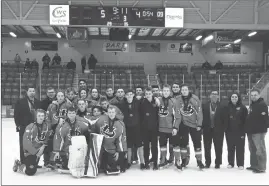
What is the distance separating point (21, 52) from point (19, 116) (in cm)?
1514

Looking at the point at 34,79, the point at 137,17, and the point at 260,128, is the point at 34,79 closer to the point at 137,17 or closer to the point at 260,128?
the point at 137,17

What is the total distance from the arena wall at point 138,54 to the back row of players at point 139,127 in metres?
14.3

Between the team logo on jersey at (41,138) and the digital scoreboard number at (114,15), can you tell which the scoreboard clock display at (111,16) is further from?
the team logo on jersey at (41,138)

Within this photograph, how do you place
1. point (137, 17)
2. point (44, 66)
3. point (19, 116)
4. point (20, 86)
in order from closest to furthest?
point (19, 116) → point (137, 17) → point (20, 86) → point (44, 66)

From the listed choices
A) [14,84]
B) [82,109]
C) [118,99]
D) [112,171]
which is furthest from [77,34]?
[112,171]

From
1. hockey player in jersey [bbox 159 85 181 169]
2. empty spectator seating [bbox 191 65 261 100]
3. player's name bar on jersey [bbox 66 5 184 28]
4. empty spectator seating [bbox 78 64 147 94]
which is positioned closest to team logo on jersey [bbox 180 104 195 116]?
hockey player in jersey [bbox 159 85 181 169]

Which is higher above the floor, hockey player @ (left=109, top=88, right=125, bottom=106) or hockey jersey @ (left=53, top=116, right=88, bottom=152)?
hockey player @ (left=109, top=88, right=125, bottom=106)

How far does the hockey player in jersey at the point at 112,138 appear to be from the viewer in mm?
4781

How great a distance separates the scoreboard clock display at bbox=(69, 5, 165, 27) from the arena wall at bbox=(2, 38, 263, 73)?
819 cm

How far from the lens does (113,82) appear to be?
1452 cm

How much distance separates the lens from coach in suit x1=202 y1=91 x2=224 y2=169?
5.09 m

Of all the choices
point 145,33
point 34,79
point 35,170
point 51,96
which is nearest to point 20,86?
point 34,79

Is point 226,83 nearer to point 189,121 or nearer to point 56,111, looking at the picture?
point 189,121

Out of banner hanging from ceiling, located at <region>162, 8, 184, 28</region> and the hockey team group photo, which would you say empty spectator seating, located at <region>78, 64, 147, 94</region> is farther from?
banner hanging from ceiling, located at <region>162, 8, 184, 28</region>
